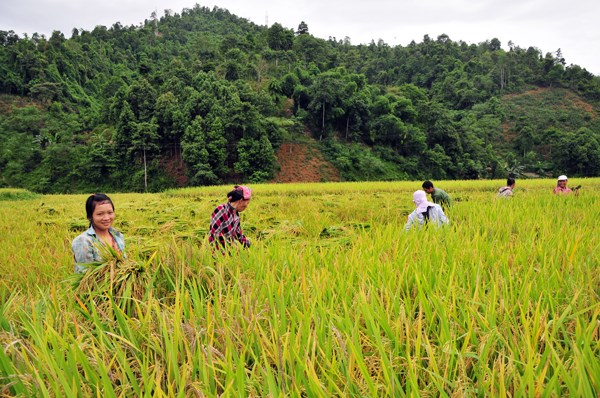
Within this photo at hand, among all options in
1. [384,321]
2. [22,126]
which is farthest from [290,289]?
[22,126]

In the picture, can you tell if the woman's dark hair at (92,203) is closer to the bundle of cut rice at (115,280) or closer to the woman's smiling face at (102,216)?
the woman's smiling face at (102,216)

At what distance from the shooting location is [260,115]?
97.6ft

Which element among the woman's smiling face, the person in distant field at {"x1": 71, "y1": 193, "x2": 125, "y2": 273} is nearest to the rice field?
the person in distant field at {"x1": 71, "y1": 193, "x2": 125, "y2": 273}

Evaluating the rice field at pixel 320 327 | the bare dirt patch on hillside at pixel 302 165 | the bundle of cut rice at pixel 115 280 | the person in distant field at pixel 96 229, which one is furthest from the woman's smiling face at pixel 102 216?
the bare dirt patch on hillside at pixel 302 165

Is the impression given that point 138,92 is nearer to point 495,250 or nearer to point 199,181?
point 199,181

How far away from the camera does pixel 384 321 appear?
4.18 ft

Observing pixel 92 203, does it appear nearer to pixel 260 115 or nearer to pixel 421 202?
pixel 421 202

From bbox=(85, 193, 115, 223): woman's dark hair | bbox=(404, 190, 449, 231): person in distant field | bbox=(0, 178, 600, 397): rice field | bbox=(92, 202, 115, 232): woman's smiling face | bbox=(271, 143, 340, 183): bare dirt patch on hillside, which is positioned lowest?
bbox=(0, 178, 600, 397): rice field

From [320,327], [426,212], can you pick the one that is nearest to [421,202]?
[426,212]

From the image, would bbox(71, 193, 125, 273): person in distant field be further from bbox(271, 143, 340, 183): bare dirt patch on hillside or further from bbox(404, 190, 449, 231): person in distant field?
bbox(271, 143, 340, 183): bare dirt patch on hillside

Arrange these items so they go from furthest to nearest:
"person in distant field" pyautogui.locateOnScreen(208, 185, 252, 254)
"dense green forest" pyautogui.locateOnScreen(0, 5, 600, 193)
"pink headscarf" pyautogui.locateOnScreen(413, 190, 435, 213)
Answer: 1. "dense green forest" pyautogui.locateOnScreen(0, 5, 600, 193)
2. "pink headscarf" pyautogui.locateOnScreen(413, 190, 435, 213)
3. "person in distant field" pyautogui.locateOnScreen(208, 185, 252, 254)

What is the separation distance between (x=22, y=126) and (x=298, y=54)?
35.5m

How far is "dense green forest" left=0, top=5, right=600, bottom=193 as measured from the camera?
96.0ft

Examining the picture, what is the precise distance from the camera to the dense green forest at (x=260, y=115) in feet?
96.0
